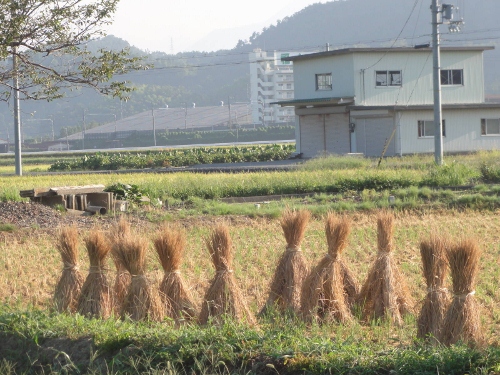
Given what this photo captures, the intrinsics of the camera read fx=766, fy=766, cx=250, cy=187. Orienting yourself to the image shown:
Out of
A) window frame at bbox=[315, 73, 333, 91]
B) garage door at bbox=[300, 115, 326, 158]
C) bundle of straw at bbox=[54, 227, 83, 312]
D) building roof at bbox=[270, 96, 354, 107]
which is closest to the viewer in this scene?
bundle of straw at bbox=[54, 227, 83, 312]

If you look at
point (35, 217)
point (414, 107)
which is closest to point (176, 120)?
point (414, 107)

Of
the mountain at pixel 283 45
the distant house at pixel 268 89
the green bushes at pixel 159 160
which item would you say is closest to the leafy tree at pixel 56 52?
the green bushes at pixel 159 160

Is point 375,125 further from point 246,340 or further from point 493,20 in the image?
point 493,20

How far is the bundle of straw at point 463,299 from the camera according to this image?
Answer: 20.4 feet

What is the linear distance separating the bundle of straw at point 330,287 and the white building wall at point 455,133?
32.8 metres

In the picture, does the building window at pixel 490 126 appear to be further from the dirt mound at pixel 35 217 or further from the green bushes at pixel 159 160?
the dirt mound at pixel 35 217

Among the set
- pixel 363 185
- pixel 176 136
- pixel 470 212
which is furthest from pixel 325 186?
pixel 176 136

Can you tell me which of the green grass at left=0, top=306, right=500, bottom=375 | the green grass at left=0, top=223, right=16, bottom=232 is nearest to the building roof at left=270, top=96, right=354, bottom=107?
the green grass at left=0, top=223, right=16, bottom=232

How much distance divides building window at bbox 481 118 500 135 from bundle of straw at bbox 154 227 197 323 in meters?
37.1

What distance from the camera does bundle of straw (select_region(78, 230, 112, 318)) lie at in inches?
304

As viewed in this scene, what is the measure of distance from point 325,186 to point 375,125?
19155mm

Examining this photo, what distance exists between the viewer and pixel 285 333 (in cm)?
629

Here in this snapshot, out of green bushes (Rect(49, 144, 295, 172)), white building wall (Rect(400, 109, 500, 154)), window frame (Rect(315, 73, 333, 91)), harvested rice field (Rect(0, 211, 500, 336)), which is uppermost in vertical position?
window frame (Rect(315, 73, 333, 91))

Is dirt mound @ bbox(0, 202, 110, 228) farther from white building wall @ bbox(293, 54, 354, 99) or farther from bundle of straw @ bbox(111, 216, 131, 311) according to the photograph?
white building wall @ bbox(293, 54, 354, 99)
